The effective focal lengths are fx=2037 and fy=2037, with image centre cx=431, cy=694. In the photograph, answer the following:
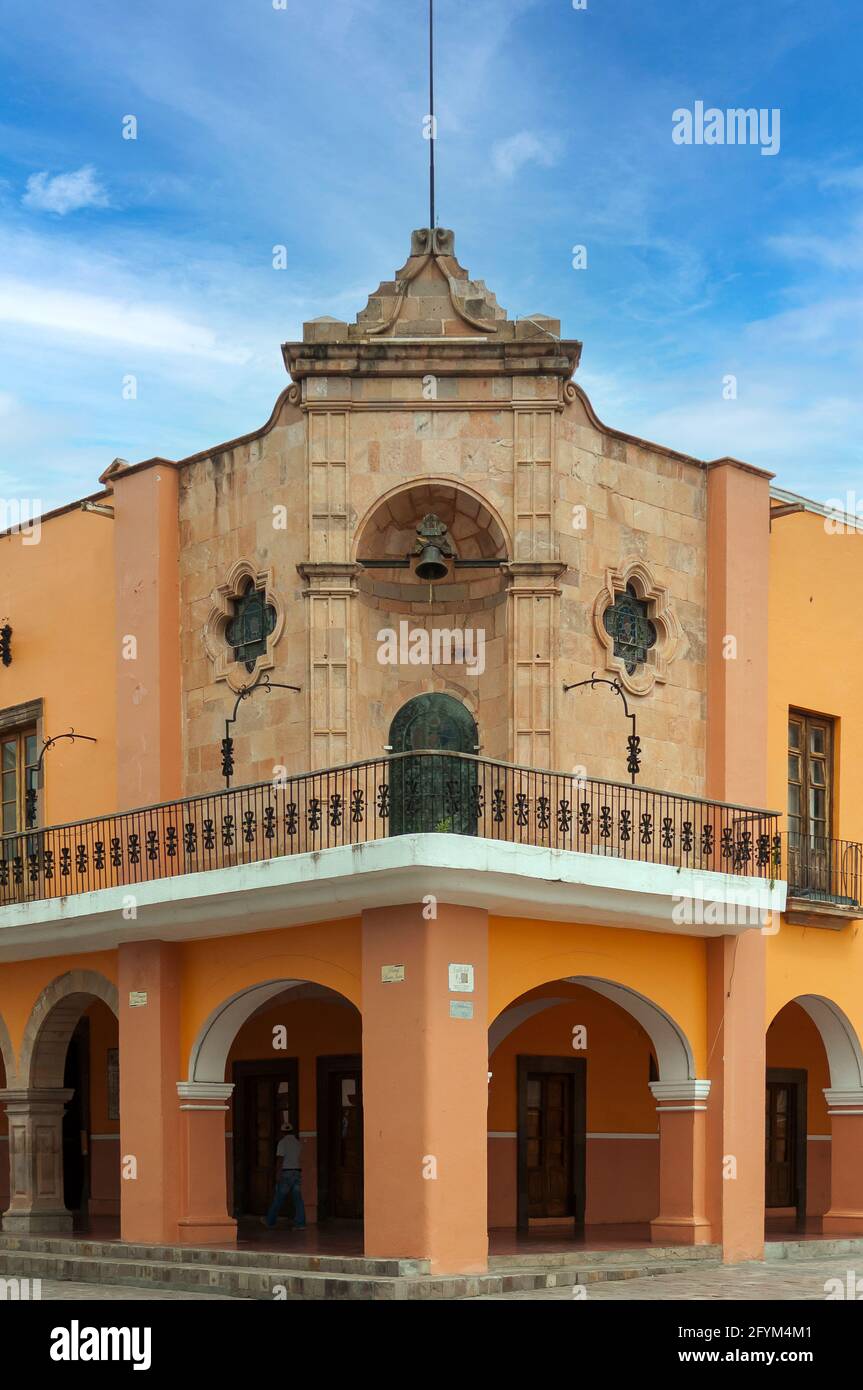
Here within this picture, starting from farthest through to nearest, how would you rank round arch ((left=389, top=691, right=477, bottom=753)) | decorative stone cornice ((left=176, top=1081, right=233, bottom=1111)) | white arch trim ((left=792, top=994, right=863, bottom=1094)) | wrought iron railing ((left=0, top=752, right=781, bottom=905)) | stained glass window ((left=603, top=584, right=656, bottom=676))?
white arch trim ((left=792, top=994, right=863, bottom=1094)), stained glass window ((left=603, top=584, right=656, bottom=676)), decorative stone cornice ((left=176, top=1081, right=233, bottom=1111)), round arch ((left=389, top=691, right=477, bottom=753)), wrought iron railing ((left=0, top=752, right=781, bottom=905))

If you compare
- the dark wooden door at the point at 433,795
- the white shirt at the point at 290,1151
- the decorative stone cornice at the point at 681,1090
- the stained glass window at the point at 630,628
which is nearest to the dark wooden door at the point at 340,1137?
the white shirt at the point at 290,1151

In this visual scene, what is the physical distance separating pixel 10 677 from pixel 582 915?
796 cm

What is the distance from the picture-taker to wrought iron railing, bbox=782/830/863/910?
20.4 m

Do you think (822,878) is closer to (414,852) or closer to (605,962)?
(605,962)

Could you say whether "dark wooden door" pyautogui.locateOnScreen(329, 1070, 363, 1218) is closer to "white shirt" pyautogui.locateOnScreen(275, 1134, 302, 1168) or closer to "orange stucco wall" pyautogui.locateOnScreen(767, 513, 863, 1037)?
"white shirt" pyautogui.locateOnScreen(275, 1134, 302, 1168)

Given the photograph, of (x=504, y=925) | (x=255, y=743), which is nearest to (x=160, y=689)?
(x=255, y=743)

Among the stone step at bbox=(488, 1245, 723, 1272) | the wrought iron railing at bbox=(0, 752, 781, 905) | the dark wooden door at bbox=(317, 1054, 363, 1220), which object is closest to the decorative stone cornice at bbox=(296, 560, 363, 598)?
the wrought iron railing at bbox=(0, 752, 781, 905)

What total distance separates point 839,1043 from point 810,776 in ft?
9.12

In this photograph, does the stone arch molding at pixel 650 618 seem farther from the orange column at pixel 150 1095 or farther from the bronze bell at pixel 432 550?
the orange column at pixel 150 1095

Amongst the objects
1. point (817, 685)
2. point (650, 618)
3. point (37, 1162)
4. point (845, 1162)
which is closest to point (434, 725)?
point (650, 618)

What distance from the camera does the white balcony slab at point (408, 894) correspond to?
1598 cm

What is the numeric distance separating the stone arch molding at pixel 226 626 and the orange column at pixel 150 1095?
260 cm

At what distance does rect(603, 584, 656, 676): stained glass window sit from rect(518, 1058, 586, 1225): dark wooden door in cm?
470

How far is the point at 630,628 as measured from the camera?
19.1 meters
